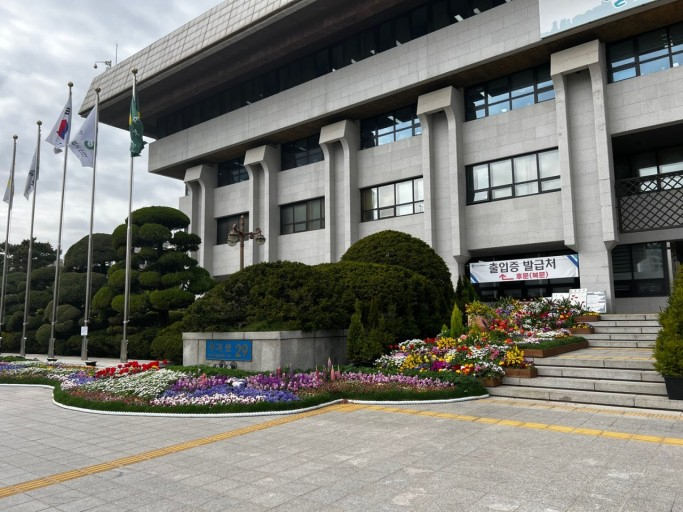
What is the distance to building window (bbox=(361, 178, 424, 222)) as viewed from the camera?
25.0 metres

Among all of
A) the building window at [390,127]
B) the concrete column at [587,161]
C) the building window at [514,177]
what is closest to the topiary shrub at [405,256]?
the concrete column at [587,161]

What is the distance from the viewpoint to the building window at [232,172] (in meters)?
34.2

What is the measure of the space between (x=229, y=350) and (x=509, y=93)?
17766 mm

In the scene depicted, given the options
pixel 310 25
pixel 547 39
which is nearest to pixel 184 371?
pixel 547 39

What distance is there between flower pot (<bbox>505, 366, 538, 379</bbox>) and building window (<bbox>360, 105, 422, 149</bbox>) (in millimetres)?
17081

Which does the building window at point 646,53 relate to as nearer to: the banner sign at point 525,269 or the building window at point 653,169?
the building window at point 653,169

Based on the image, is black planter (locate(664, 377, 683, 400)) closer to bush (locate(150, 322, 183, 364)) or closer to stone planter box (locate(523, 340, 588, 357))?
stone planter box (locate(523, 340, 588, 357))

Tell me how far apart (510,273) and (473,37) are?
10441mm

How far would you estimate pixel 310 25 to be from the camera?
87.7 feet

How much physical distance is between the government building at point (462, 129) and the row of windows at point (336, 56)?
0.11 metres

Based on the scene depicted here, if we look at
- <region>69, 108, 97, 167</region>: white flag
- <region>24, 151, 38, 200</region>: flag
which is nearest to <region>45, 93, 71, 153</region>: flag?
<region>69, 108, 97, 167</region>: white flag

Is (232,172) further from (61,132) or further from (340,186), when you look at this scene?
(61,132)

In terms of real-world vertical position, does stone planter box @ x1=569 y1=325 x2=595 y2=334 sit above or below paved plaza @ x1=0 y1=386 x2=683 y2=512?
above

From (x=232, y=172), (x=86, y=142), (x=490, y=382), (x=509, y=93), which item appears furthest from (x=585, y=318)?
(x=232, y=172)
